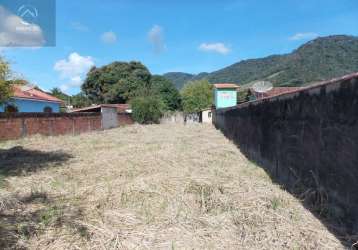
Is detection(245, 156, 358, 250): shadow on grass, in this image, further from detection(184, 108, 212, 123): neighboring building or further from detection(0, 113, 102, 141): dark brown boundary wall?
detection(184, 108, 212, 123): neighboring building

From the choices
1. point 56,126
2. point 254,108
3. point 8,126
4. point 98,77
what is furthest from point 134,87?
point 254,108

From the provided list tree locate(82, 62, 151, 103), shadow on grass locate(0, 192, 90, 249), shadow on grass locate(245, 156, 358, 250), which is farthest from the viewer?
tree locate(82, 62, 151, 103)

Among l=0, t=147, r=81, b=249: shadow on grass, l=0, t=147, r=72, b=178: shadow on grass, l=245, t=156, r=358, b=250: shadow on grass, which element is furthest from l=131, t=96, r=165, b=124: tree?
l=245, t=156, r=358, b=250: shadow on grass

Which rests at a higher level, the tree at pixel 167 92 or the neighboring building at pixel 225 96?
the tree at pixel 167 92

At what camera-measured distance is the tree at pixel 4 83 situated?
7.05 meters

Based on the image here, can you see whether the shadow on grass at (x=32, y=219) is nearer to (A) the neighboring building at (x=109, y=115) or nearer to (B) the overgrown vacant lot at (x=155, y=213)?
Result: (B) the overgrown vacant lot at (x=155, y=213)

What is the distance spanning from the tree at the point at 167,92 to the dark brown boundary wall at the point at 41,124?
31439 millimetres

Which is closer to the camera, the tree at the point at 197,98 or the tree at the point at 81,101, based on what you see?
the tree at the point at 81,101

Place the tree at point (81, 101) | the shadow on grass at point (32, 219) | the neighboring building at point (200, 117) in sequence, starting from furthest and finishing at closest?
the tree at point (81, 101)
the neighboring building at point (200, 117)
the shadow on grass at point (32, 219)

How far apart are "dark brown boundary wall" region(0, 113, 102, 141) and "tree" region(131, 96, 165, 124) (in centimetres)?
1147

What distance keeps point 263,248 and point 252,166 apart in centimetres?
452

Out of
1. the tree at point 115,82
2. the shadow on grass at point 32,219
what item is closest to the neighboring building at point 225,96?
the tree at point 115,82

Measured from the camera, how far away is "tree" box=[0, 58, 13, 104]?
7051mm

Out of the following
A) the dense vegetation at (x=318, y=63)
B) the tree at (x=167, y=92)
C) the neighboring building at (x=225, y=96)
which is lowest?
the neighboring building at (x=225, y=96)
